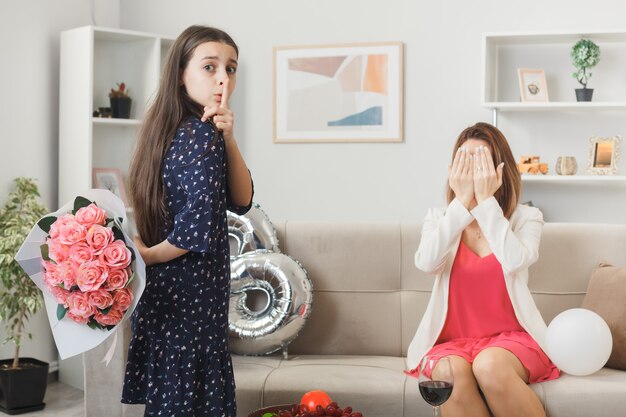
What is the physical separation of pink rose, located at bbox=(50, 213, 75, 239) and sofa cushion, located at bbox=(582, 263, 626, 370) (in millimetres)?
1855

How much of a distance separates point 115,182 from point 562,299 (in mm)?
2544

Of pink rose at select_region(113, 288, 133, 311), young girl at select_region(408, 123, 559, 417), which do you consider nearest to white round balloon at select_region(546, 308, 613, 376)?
young girl at select_region(408, 123, 559, 417)

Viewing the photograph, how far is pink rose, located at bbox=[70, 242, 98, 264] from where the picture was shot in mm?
Result: 1801

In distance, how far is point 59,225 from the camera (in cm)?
185

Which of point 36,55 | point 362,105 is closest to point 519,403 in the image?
point 362,105

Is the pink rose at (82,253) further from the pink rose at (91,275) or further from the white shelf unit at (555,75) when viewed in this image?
the white shelf unit at (555,75)

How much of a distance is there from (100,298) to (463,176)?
1.43m

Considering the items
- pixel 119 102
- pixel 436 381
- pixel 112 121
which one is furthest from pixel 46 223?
pixel 119 102

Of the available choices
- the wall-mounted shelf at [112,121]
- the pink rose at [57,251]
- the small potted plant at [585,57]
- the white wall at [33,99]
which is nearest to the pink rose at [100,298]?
the pink rose at [57,251]

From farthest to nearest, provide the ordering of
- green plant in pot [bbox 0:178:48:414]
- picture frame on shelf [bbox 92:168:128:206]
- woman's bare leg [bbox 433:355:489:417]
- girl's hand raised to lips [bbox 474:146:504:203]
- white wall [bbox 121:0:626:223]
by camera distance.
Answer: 1. picture frame on shelf [bbox 92:168:128:206]
2. white wall [bbox 121:0:626:223]
3. green plant in pot [bbox 0:178:48:414]
4. girl's hand raised to lips [bbox 474:146:504:203]
5. woman's bare leg [bbox 433:355:489:417]

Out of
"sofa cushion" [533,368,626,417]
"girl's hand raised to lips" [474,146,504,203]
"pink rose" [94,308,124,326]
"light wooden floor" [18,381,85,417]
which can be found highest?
"girl's hand raised to lips" [474,146,504,203]

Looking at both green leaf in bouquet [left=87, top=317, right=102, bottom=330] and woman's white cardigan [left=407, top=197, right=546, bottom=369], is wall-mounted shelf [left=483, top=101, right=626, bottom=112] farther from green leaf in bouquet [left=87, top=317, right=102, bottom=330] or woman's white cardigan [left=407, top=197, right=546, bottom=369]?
green leaf in bouquet [left=87, top=317, right=102, bottom=330]

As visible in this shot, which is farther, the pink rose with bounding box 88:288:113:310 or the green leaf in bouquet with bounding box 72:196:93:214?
the green leaf in bouquet with bounding box 72:196:93:214

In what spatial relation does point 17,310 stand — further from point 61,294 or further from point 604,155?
point 604,155
